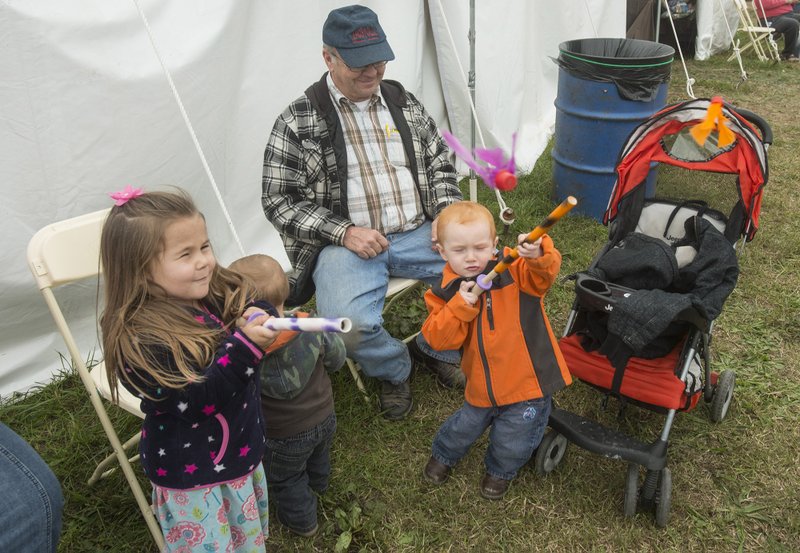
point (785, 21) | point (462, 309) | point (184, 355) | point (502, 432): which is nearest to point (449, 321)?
point (462, 309)

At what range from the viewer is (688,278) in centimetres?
265

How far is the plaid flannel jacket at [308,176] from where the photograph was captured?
2.93m

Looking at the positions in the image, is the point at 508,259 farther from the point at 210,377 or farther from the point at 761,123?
the point at 761,123

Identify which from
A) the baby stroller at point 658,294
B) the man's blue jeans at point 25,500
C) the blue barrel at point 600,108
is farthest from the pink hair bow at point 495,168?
the blue barrel at point 600,108

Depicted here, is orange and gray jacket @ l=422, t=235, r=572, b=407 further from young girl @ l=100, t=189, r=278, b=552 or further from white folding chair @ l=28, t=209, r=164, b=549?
white folding chair @ l=28, t=209, r=164, b=549

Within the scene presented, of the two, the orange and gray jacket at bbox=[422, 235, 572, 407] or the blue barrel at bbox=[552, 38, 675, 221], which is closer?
the orange and gray jacket at bbox=[422, 235, 572, 407]

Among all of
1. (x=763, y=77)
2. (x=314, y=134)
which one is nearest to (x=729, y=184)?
(x=314, y=134)

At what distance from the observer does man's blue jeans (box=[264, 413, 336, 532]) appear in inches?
91.0

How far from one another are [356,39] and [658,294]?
1.62 metres

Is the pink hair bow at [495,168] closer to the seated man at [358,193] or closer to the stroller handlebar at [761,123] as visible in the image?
the seated man at [358,193]

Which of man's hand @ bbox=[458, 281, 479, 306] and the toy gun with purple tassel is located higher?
the toy gun with purple tassel

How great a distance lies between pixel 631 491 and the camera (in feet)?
8.06

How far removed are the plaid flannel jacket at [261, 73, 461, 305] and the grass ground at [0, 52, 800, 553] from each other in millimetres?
698

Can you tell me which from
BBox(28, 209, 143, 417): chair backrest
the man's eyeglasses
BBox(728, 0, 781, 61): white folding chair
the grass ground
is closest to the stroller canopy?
the grass ground
